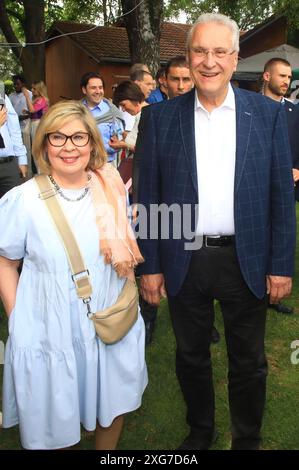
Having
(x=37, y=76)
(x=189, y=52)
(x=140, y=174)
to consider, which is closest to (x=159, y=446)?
(x=140, y=174)

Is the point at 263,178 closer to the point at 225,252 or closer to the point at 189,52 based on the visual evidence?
the point at 225,252

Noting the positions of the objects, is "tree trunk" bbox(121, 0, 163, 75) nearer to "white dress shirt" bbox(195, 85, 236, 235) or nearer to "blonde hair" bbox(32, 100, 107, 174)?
"white dress shirt" bbox(195, 85, 236, 235)

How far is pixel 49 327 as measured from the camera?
2.10 meters

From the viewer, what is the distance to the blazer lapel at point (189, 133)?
7.40 ft

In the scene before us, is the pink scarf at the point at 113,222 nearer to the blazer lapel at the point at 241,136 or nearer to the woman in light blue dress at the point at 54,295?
the woman in light blue dress at the point at 54,295

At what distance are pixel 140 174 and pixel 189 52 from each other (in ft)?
2.01

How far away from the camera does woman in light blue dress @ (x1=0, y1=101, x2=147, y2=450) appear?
2078 mm

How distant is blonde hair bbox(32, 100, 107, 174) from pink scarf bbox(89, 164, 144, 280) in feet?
0.37

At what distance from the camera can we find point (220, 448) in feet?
9.07

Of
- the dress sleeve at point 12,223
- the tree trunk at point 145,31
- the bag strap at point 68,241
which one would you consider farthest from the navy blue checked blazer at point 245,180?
the tree trunk at point 145,31

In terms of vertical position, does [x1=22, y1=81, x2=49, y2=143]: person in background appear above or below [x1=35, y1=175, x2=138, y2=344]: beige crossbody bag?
above

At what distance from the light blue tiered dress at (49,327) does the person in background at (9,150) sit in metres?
3.11

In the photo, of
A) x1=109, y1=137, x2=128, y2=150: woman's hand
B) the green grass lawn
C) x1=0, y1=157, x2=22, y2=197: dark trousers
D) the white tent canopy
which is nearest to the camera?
the green grass lawn

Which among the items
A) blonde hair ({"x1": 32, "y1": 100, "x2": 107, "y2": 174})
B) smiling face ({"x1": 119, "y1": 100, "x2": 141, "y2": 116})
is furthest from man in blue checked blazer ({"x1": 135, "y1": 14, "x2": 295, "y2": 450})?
smiling face ({"x1": 119, "y1": 100, "x2": 141, "y2": 116})
